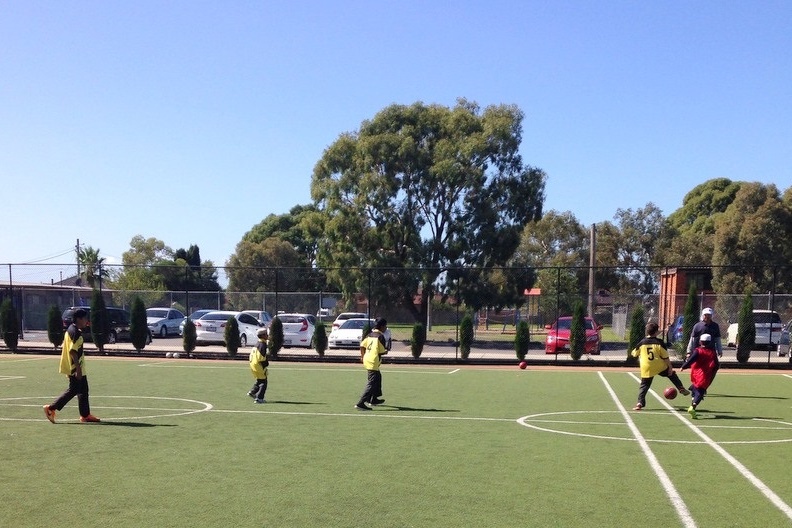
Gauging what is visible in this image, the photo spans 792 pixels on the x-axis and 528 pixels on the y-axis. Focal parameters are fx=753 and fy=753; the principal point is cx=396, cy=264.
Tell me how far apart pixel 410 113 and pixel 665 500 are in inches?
1397

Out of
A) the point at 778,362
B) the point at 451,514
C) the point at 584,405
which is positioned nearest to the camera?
the point at 451,514

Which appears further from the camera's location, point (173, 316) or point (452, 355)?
point (173, 316)

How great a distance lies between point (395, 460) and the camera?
9.62 metres

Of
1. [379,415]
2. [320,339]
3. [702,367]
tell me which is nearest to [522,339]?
[320,339]

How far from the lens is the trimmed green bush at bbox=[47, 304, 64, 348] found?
29906 millimetres

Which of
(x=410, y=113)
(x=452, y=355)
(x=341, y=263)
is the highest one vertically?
(x=410, y=113)

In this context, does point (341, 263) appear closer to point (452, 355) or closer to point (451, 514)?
point (452, 355)

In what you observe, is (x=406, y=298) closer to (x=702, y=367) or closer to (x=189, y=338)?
(x=189, y=338)

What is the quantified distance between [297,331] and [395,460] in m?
22.8

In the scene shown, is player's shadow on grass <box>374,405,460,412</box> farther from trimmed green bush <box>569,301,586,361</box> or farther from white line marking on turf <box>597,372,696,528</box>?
trimmed green bush <box>569,301,586,361</box>

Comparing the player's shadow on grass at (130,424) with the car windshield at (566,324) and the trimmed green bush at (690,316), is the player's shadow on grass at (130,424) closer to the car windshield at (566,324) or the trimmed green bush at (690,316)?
the car windshield at (566,324)

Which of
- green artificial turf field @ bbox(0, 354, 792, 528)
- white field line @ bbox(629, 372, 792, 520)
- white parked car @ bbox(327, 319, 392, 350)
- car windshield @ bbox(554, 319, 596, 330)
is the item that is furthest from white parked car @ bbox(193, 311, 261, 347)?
white field line @ bbox(629, 372, 792, 520)

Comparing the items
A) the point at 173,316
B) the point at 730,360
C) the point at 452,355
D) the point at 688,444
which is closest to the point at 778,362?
the point at 730,360

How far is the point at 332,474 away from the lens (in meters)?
8.80
